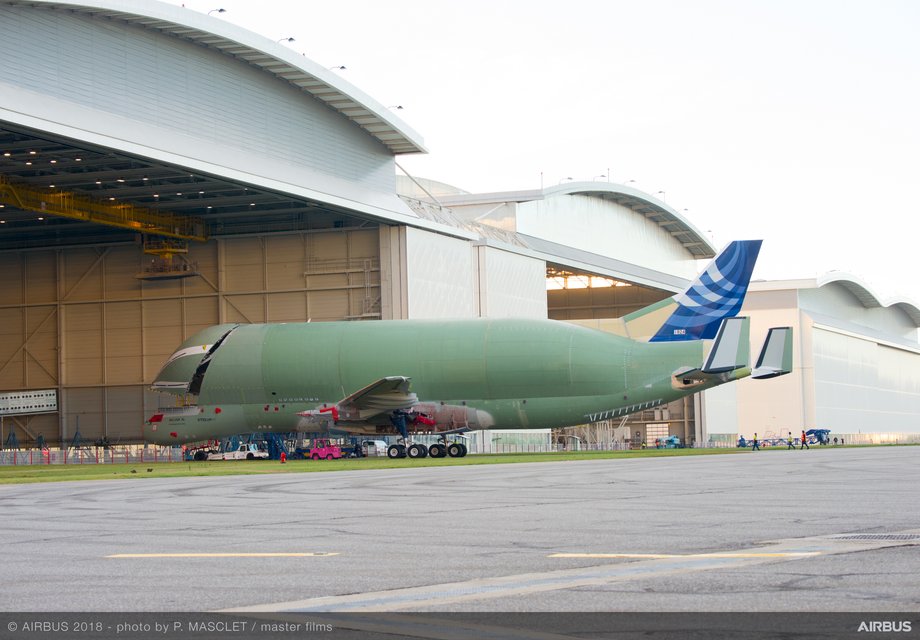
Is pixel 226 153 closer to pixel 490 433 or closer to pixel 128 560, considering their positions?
pixel 490 433

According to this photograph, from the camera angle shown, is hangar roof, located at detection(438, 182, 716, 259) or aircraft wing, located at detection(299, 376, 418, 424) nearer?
aircraft wing, located at detection(299, 376, 418, 424)

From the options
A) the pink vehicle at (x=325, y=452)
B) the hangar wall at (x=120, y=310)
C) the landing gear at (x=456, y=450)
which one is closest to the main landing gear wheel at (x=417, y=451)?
the landing gear at (x=456, y=450)

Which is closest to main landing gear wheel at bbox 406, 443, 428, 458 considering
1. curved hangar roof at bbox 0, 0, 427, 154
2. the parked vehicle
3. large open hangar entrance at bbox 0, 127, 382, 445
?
the parked vehicle

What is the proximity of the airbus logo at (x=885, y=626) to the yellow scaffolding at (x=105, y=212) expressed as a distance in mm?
55268

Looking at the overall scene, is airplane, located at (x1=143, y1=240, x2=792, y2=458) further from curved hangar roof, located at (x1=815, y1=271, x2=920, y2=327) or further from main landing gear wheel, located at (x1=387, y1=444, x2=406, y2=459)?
curved hangar roof, located at (x1=815, y1=271, x2=920, y2=327)

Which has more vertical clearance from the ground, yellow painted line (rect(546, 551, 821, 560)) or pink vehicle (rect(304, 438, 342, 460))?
yellow painted line (rect(546, 551, 821, 560))

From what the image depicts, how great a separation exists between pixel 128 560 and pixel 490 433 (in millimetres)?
60157

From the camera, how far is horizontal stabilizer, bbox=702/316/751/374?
51.2m

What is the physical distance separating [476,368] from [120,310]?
96.4 feet

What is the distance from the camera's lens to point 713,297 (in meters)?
54.6

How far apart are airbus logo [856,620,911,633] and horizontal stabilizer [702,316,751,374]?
1755 inches

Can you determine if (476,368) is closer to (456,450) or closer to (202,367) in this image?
(456,450)

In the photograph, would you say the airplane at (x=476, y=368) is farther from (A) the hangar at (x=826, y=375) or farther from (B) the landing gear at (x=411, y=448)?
(A) the hangar at (x=826, y=375)

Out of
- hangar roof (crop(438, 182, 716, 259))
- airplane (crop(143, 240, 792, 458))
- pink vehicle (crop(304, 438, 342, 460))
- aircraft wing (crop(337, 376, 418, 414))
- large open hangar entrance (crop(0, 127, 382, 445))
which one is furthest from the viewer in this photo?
hangar roof (crop(438, 182, 716, 259))
